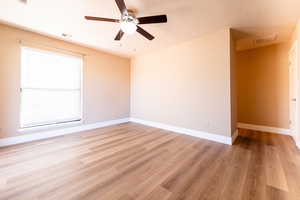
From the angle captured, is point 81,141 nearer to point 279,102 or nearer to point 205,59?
point 205,59

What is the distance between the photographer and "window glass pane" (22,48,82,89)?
301 cm

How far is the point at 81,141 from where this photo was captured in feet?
9.77

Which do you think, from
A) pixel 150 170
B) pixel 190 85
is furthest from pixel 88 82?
pixel 150 170

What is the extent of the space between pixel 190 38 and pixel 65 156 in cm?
384

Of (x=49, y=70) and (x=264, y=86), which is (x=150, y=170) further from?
(x=264, y=86)

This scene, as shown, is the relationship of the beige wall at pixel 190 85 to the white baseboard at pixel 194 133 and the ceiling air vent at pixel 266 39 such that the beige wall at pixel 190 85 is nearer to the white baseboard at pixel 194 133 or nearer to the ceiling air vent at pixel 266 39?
the white baseboard at pixel 194 133

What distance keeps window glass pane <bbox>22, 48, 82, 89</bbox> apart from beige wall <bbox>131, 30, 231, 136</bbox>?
87.9 inches

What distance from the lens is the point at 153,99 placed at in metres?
4.43

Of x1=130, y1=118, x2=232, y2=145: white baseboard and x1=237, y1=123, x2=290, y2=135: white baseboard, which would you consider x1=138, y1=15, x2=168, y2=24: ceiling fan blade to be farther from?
x1=237, y1=123, x2=290, y2=135: white baseboard

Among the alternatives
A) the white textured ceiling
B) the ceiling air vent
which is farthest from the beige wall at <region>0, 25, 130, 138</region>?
the ceiling air vent

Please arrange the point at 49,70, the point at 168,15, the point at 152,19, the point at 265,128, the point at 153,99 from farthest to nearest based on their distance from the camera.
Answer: the point at 153,99 < the point at 265,128 < the point at 49,70 < the point at 168,15 < the point at 152,19

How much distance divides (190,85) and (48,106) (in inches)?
153

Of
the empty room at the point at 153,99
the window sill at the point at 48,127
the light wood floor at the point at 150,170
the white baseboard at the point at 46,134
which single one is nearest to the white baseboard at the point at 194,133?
the empty room at the point at 153,99

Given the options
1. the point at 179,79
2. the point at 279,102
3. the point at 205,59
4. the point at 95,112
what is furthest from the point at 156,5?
the point at 279,102
